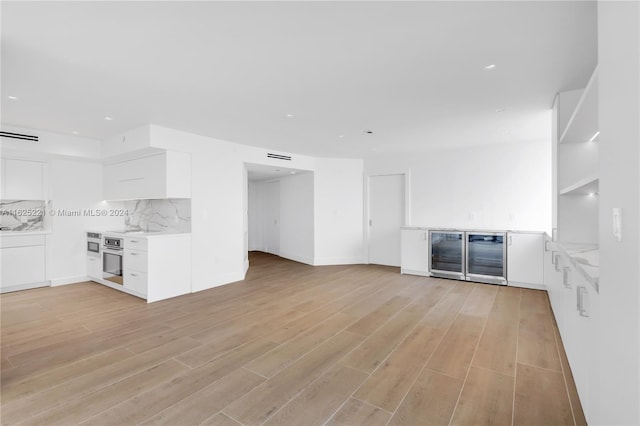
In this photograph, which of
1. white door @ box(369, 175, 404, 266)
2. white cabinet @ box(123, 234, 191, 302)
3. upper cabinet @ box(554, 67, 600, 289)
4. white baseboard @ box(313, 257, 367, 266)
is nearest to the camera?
upper cabinet @ box(554, 67, 600, 289)

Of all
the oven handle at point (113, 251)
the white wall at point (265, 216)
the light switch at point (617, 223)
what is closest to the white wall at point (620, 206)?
the light switch at point (617, 223)

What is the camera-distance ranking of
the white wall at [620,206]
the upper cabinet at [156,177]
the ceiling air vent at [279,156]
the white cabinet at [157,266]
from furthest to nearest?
the ceiling air vent at [279,156] → the upper cabinet at [156,177] → the white cabinet at [157,266] → the white wall at [620,206]

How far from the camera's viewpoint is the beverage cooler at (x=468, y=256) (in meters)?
5.16

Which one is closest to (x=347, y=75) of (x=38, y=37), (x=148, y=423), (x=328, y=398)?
(x=38, y=37)

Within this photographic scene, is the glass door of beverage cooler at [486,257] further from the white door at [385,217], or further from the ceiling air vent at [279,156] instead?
the ceiling air vent at [279,156]

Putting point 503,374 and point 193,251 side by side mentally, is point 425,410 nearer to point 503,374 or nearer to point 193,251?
point 503,374

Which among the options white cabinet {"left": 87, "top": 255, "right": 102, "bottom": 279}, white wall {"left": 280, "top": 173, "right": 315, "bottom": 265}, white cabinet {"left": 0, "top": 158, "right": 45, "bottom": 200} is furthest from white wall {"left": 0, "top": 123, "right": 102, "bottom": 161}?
white wall {"left": 280, "top": 173, "right": 315, "bottom": 265}

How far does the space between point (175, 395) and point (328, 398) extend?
106cm

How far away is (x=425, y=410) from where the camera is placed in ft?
6.38

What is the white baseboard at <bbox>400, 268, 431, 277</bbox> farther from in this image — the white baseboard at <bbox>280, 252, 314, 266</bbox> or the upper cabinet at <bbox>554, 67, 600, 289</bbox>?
the upper cabinet at <bbox>554, 67, 600, 289</bbox>

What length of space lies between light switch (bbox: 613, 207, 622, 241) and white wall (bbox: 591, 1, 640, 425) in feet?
0.06

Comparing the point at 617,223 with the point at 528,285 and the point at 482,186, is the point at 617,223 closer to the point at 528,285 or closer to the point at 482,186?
the point at 528,285

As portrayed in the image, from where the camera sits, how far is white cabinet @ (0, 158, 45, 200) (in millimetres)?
4852

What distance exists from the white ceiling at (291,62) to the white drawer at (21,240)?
1850 mm
